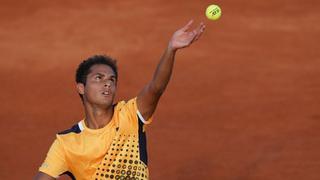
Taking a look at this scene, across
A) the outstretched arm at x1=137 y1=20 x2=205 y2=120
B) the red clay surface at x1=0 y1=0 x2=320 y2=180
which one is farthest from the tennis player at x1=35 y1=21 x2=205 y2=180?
the red clay surface at x1=0 y1=0 x2=320 y2=180

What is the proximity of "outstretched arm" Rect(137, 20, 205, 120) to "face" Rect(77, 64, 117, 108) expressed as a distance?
234 mm

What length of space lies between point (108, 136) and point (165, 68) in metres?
0.66

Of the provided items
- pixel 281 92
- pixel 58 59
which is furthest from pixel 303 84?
pixel 58 59

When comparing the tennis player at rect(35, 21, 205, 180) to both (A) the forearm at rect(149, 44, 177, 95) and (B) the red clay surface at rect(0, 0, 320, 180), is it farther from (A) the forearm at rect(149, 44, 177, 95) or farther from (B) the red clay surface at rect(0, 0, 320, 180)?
(B) the red clay surface at rect(0, 0, 320, 180)

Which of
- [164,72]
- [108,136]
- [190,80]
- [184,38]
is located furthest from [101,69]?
[190,80]

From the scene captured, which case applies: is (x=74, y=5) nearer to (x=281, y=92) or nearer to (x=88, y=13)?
(x=88, y=13)

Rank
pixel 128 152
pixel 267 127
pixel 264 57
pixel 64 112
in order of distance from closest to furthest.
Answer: pixel 128 152 → pixel 267 127 → pixel 64 112 → pixel 264 57

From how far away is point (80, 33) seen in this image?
42.4 ft

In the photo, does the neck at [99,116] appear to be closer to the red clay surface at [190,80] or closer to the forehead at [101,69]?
the forehead at [101,69]

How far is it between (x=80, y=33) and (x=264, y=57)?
9.44ft

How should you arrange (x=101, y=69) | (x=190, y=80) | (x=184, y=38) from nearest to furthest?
(x=184, y=38) < (x=101, y=69) < (x=190, y=80)

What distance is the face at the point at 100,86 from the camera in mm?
6121

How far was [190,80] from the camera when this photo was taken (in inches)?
452

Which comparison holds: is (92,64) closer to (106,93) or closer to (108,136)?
(106,93)
